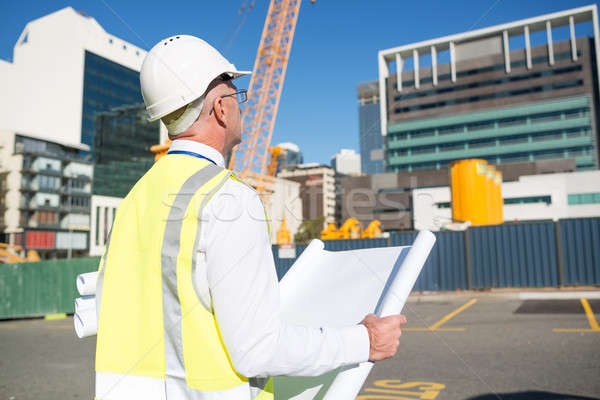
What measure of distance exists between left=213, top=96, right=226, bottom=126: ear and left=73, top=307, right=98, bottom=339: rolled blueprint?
0.79 metres

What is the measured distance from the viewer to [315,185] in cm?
12769

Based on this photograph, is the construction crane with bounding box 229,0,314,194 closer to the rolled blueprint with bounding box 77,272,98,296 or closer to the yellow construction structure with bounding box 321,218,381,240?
the yellow construction structure with bounding box 321,218,381,240

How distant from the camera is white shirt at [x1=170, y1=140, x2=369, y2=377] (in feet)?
3.85

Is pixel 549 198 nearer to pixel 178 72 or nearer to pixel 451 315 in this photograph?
pixel 451 315

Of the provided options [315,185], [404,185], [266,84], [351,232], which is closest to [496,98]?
[404,185]

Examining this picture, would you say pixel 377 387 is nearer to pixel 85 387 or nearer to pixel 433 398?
pixel 433 398

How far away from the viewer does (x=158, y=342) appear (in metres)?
1.28

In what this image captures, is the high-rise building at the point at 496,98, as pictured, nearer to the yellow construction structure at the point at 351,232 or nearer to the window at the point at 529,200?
the window at the point at 529,200

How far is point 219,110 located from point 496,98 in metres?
107

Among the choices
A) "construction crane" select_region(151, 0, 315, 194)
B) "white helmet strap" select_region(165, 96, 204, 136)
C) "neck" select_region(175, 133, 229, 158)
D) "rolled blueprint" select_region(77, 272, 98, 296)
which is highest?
"construction crane" select_region(151, 0, 315, 194)

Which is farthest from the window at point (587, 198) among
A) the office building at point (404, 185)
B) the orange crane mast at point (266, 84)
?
the orange crane mast at point (266, 84)

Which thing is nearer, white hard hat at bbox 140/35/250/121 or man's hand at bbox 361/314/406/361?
man's hand at bbox 361/314/406/361

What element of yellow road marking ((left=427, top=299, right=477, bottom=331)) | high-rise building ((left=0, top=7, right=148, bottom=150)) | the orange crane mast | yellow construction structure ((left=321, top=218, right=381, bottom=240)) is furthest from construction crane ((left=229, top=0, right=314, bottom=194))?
high-rise building ((left=0, top=7, right=148, bottom=150))

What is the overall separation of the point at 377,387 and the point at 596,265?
50.1 feet
